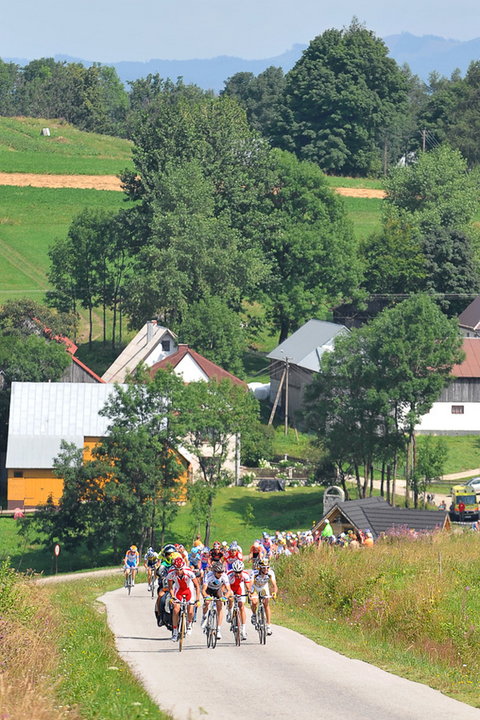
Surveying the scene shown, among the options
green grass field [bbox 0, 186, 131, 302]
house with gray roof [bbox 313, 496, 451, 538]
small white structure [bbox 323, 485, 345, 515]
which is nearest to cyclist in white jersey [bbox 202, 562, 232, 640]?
house with gray roof [bbox 313, 496, 451, 538]

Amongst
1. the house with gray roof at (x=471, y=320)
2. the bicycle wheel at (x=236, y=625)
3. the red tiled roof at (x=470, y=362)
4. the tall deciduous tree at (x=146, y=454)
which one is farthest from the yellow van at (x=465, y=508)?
the house with gray roof at (x=471, y=320)

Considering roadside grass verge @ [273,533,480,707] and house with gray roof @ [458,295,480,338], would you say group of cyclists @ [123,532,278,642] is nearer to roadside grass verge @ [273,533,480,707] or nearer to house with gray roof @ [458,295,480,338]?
roadside grass verge @ [273,533,480,707]

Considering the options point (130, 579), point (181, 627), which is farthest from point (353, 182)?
point (181, 627)

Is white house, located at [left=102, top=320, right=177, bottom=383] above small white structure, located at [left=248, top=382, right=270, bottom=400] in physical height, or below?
above

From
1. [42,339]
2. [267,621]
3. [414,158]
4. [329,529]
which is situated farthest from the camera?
[414,158]

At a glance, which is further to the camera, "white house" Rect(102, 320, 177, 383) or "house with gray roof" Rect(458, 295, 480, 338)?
"house with gray roof" Rect(458, 295, 480, 338)

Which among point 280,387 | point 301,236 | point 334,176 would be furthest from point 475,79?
point 280,387

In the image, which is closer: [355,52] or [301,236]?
[301,236]

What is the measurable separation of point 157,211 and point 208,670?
67.5m

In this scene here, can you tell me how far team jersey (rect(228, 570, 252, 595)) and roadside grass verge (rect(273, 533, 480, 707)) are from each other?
1784mm

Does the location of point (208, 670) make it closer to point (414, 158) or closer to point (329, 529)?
point (329, 529)

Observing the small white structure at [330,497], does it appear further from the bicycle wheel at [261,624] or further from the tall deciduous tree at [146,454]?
the bicycle wheel at [261,624]

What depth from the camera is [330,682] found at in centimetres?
1919

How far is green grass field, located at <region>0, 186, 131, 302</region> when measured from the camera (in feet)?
345
